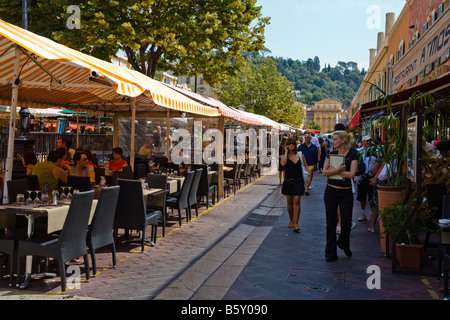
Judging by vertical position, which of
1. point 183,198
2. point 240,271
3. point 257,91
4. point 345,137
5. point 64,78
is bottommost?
point 240,271

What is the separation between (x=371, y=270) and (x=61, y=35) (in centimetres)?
1262

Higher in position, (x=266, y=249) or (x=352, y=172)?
(x=352, y=172)

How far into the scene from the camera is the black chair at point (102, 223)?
5324 millimetres

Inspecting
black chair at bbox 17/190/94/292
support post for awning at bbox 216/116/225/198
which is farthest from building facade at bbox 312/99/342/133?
black chair at bbox 17/190/94/292

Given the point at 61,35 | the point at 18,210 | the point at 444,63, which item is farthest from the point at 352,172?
the point at 61,35

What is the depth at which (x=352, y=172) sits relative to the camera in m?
6.21

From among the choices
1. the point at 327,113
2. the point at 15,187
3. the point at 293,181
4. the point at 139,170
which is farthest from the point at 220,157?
the point at 327,113

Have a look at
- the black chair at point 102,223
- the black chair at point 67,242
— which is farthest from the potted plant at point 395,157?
the black chair at point 67,242

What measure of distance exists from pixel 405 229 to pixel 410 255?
0.33 metres

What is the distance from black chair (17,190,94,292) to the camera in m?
4.68

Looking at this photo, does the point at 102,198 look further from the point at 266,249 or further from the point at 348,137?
the point at 348,137

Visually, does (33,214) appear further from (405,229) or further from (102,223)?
(405,229)

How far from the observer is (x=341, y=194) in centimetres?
629
